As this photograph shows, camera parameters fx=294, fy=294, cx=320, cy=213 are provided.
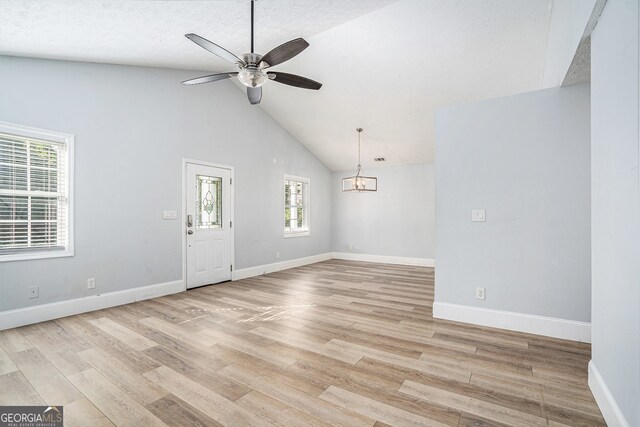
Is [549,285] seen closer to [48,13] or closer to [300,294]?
[300,294]

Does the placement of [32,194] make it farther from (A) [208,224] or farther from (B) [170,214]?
(A) [208,224]

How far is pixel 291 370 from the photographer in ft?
7.61

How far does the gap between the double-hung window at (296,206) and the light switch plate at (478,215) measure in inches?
180

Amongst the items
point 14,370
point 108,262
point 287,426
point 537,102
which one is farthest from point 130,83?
point 537,102

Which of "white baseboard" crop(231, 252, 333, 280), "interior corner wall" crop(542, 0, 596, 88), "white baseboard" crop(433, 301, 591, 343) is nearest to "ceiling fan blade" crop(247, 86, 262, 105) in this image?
"interior corner wall" crop(542, 0, 596, 88)

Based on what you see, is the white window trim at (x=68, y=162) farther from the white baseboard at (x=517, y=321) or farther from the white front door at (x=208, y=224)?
the white baseboard at (x=517, y=321)

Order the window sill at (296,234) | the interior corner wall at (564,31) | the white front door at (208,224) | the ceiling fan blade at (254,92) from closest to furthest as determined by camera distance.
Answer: the interior corner wall at (564,31), the ceiling fan blade at (254,92), the white front door at (208,224), the window sill at (296,234)

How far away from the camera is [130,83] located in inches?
168

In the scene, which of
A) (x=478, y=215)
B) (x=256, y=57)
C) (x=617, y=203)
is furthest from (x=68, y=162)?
(x=617, y=203)

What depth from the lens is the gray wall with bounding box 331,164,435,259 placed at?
295 inches

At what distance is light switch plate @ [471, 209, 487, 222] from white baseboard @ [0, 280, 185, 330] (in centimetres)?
444

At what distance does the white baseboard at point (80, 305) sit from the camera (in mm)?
3258

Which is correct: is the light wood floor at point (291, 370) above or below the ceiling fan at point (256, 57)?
below

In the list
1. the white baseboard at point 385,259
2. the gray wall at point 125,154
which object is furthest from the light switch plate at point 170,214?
the white baseboard at point 385,259
